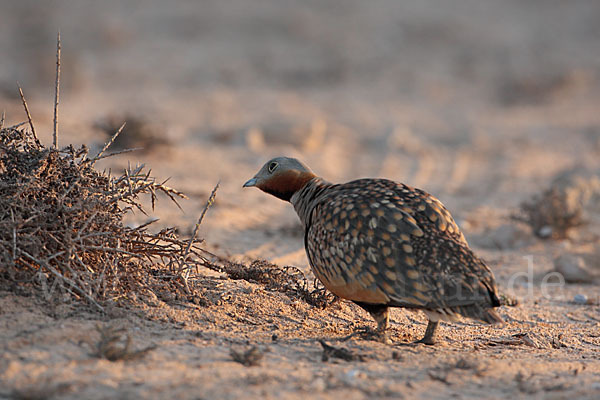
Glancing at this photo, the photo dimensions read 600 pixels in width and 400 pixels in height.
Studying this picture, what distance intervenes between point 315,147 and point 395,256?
853 centimetres

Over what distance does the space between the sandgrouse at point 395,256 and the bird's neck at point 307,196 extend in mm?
171

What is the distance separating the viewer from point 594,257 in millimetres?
6938

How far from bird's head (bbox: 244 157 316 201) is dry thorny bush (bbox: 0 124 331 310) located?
3.05 feet

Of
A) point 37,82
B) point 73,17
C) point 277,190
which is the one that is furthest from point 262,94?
point 277,190

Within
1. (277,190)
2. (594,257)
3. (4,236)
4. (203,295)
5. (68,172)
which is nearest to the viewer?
(4,236)

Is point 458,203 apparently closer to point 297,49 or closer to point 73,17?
point 297,49

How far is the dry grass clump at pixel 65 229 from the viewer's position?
3547 mm

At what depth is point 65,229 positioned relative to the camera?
3689 mm

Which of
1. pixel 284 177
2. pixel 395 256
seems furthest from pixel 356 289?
pixel 284 177

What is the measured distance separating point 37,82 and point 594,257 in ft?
41.5

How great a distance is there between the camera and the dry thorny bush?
3553 millimetres

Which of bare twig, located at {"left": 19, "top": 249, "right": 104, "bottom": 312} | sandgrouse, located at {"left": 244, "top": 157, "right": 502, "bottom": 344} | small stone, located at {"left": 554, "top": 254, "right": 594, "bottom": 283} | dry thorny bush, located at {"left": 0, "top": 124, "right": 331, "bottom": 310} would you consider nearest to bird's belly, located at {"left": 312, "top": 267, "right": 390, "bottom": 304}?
sandgrouse, located at {"left": 244, "top": 157, "right": 502, "bottom": 344}

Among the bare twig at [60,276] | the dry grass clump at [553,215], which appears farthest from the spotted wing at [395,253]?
the dry grass clump at [553,215]

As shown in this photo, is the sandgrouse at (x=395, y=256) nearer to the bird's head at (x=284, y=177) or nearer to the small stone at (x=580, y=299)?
the bird's head at (x=284, y=177)
